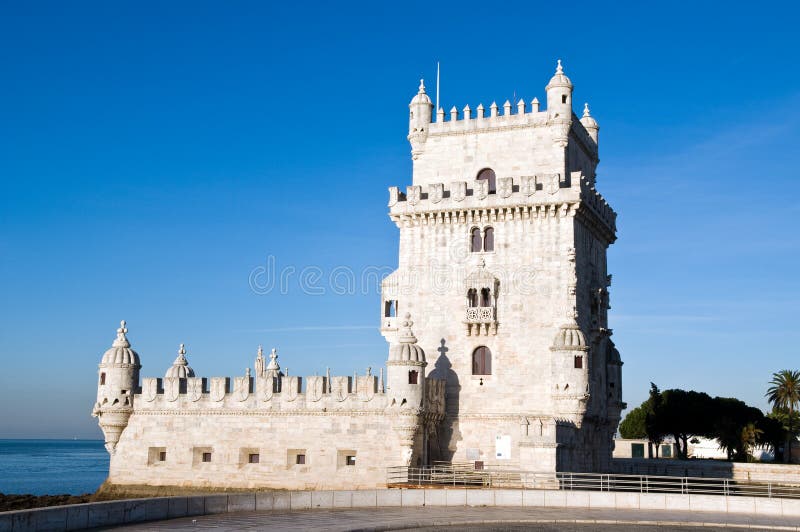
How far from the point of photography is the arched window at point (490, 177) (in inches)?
1747

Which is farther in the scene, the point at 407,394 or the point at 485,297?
A: the point at 485,297

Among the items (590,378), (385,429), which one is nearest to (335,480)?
(385,429)

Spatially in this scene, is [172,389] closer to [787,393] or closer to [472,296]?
[472,296]

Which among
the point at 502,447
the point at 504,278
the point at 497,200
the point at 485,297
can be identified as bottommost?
the point at 502,447

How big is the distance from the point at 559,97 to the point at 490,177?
5232 millimetres

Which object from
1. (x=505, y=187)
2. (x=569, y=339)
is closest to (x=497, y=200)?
(x=505, y=187)

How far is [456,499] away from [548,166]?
19014mm

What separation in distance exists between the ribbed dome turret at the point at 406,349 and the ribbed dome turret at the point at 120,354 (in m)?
14.0

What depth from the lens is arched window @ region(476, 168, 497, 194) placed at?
1747 inches

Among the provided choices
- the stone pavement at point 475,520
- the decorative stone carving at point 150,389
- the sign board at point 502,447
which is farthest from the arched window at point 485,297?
the decorative stone carving at point 150,389

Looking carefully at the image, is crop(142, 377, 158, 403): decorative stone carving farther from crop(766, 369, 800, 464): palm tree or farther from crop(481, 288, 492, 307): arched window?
crop(766, 369, 800, 464): palm tree

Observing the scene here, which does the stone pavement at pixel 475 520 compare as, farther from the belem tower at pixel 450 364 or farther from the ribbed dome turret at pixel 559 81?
the ribbed dome turret at pixel 559 81

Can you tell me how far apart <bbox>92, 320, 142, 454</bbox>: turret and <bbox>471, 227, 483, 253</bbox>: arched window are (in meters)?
18.3

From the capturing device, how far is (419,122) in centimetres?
4606
